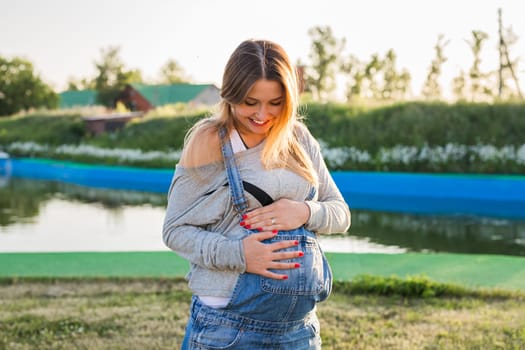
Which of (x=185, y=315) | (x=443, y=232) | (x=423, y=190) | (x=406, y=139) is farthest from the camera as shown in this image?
(x=406, y=139)

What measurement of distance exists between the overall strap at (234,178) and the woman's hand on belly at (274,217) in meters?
0.03

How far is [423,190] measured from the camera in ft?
37.2

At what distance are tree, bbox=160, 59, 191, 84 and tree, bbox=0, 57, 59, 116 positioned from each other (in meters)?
7.04

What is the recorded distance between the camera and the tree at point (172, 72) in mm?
46672

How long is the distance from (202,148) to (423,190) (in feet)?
32.5

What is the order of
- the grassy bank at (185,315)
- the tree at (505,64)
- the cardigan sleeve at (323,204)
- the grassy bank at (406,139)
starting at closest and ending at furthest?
the cardigan sleeve at (323,204)
the grassy bank at (185,315)
the grassy bank at (406,139)
the tree at (505,64)

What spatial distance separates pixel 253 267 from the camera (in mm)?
1732

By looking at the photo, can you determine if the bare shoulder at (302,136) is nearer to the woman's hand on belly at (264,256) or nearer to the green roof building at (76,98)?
the woman's hand on belly at (264,256)

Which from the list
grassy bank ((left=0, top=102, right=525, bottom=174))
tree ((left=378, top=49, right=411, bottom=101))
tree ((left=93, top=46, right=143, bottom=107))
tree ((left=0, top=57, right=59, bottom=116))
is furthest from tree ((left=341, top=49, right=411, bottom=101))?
tree ((left=0, top=57, right=59, bottom=116))

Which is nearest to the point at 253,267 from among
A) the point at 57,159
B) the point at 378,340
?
the point at 378,340

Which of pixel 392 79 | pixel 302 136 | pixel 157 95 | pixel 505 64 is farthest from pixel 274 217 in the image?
pixel 157 95

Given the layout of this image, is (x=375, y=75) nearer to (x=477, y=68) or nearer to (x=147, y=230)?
(x=477, y=68)

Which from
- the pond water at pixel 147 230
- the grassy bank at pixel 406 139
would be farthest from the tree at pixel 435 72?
the pond water at pixel 147 230

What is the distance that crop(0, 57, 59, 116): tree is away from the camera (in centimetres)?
4247
